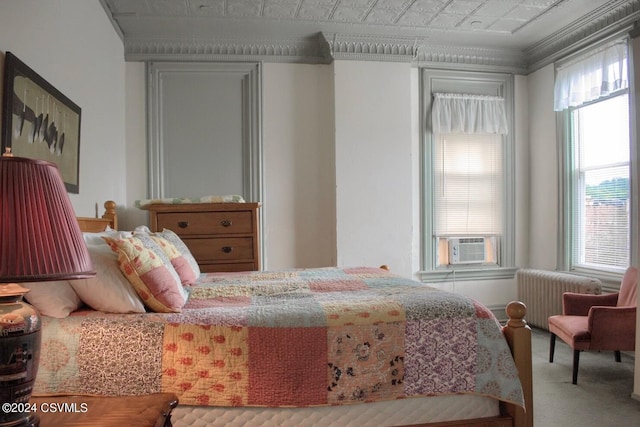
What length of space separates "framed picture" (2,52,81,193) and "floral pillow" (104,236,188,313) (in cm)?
67

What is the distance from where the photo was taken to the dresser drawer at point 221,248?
3711 millimetres

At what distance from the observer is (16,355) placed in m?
1.01

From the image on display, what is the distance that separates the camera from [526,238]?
489 cm

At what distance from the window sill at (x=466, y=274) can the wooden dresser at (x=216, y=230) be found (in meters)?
1.87

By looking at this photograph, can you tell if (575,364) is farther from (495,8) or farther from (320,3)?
(320,3)

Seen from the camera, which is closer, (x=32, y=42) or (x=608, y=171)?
(x=32, y=42)

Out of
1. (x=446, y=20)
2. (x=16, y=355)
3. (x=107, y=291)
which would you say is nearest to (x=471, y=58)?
(x=446, y=20)

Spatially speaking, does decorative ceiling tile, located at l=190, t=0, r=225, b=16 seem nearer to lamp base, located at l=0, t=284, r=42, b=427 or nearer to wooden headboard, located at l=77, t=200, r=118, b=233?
wooden headboard, located at l=77, t=200, r=118, b=233

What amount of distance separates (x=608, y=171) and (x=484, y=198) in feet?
3.78

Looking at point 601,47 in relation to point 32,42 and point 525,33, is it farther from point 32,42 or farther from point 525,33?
point 32,42

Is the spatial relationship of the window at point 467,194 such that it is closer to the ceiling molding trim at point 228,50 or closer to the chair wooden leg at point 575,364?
the ceiling molding trim at point 228,50

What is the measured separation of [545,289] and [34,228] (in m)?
4.31

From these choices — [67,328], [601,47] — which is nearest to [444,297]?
[67,328]

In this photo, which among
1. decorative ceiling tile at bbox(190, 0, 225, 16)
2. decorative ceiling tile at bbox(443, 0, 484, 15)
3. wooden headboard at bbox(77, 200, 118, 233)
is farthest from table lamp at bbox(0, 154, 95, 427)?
decorative ceiling tile at bbox(443, 0, 484, 15)
